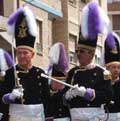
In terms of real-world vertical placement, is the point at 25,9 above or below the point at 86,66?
above

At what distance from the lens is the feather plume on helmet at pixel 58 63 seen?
367 inches

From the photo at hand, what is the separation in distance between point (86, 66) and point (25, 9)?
95 centimetres

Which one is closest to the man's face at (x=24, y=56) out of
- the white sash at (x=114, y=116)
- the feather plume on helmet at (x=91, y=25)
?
the feather plume on helmet at (x=91, y=25)

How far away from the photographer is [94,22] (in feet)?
24.5

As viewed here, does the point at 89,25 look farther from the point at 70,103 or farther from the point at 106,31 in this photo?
the point at 70,103

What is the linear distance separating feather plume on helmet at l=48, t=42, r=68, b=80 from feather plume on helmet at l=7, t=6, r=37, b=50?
5.66 ft

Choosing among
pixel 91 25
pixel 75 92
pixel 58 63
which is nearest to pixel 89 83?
pixel 75 92

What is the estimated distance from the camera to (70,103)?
7.50m

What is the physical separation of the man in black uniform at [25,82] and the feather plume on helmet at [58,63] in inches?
65.0

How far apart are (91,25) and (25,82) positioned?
98 centimetres

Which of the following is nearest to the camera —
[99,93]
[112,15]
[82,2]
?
[99,93]

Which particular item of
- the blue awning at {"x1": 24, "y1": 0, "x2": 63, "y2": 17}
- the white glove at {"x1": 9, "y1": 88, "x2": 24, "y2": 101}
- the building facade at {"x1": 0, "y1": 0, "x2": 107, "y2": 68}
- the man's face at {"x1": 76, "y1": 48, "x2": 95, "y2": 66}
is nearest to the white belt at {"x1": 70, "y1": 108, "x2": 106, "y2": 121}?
the man's face at {"x1": 76, "y1": 48, "x2": 95, "y2": 66}

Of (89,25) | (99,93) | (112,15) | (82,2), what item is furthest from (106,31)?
(112,15)

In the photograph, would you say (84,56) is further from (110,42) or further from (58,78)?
(58,78)
